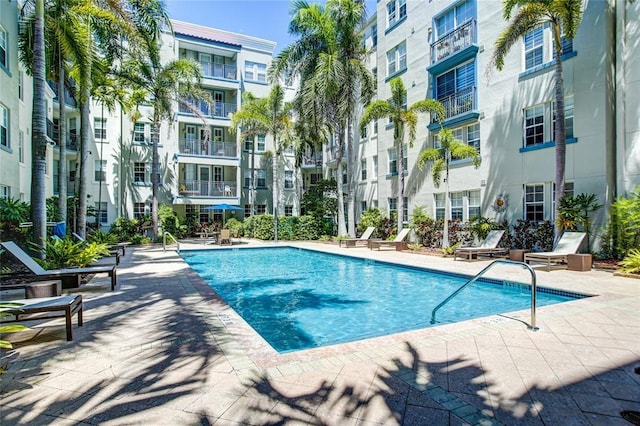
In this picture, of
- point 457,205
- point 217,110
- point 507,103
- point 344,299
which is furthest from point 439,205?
point 217,110

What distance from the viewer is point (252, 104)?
2567cm

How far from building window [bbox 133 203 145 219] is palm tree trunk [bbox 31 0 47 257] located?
17.2m

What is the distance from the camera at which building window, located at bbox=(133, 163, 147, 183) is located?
2641 centimetres

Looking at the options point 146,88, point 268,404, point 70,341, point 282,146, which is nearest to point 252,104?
point 282,146

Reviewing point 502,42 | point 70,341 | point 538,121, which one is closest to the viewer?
point 70,341

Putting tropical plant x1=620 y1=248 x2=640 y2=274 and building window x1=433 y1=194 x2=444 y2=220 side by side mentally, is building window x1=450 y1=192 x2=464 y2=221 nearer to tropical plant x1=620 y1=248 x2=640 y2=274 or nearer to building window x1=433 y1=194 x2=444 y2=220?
building window x1=433 y1=194 x2=444 y2=220

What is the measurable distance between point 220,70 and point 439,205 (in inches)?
813

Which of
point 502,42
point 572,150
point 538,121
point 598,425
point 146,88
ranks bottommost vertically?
point 598,425

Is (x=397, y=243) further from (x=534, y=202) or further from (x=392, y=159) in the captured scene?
(x=392, y=159)

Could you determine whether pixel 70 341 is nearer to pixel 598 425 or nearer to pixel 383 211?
pixel 598 425

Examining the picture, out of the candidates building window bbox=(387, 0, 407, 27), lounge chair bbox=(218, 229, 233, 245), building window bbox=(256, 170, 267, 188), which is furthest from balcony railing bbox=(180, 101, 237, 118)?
building window bbox=(387, 0, 407, 27)

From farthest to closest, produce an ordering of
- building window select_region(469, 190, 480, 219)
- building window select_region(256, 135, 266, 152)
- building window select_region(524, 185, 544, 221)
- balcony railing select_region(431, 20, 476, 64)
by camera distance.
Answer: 1. building window select_region(256, 135, 266, 152)
2. balcony railing select_region(431, 20, 476, 64)
3. building window select_region(469, 190, 480, 219)
4. building window select_region(524, 185, 544, 221)

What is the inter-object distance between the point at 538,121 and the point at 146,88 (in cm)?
2094

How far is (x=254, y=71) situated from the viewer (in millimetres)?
31625
